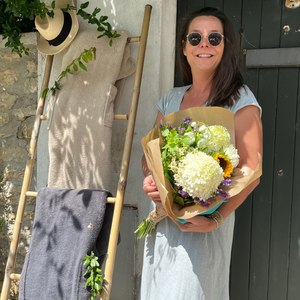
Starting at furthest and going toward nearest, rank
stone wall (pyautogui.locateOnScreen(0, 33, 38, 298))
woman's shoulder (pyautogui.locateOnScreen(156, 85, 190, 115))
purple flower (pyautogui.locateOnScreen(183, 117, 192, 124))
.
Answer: stone wall (pyautogui.locateOnScreen(0, 33, 38, 298)) < woman's shoulder (pyautogui.locateOnScreen(156, 85, 190, 115)) < purple flower (pyautogui.locateOnScreen(183, 117, 192, 124))

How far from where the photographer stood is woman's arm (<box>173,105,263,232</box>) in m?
1.56

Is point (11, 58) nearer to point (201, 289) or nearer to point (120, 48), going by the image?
point (120, 48)

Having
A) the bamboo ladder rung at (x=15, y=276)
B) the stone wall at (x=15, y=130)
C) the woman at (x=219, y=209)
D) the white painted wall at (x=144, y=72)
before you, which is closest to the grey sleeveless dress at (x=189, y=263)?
the woman at (x=219, y=209)

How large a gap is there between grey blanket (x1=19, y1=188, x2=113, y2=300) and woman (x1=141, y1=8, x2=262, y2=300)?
12.6 inches

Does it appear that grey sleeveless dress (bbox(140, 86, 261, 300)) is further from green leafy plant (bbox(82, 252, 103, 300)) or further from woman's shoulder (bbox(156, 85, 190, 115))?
woman's shoulder (bbox(156, 85, 190, 115))

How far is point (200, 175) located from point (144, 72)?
1.20m

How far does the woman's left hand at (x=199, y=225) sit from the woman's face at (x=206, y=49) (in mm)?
786

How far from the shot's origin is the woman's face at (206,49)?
71.3 inches

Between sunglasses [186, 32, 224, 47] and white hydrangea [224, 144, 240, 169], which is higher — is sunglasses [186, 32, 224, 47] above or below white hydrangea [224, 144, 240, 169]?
above

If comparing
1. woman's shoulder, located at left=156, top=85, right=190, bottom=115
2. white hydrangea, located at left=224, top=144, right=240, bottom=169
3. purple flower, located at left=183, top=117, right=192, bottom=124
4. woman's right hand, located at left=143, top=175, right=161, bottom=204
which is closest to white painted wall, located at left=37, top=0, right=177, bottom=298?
woman's shoulder, located at left=156, top=85, right=190, bottom=115

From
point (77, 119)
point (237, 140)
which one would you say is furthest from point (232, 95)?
point (77, 119)

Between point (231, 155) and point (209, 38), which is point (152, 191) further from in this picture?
point (209, 38)

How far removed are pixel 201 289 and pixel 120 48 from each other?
1456 mm

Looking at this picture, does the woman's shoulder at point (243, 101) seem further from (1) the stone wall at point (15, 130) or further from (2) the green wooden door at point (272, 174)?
(1) the stone wall at point (15, 130)
